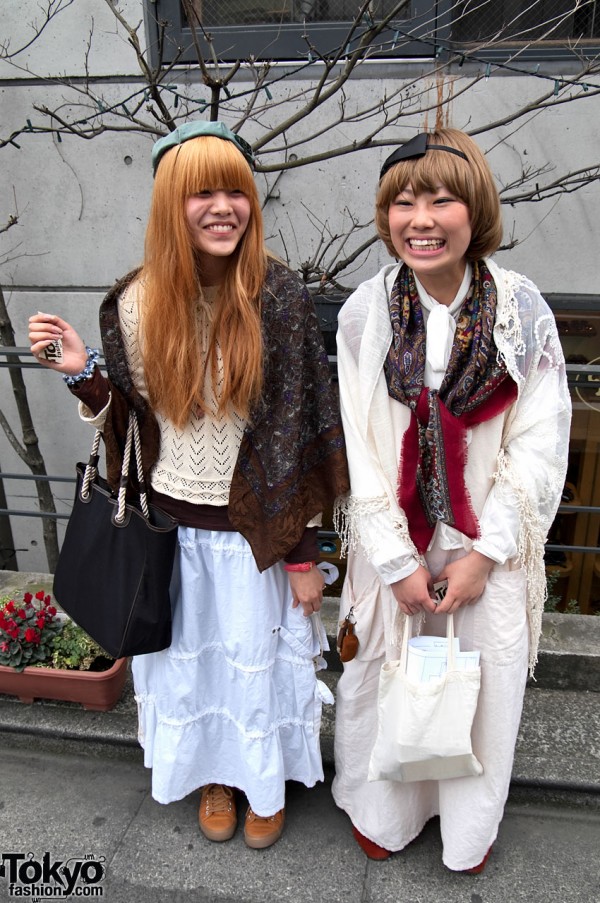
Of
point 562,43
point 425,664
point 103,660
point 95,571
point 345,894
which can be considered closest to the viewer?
point 425,664

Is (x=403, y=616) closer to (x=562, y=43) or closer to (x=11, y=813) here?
(x=11, y=813)

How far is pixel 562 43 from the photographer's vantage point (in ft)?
10.7

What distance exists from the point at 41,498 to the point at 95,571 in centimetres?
205

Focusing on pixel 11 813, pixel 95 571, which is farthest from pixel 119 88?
pixel 11 813

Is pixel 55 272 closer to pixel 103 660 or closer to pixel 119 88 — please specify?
pixel 119 88

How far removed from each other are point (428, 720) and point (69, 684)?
1.51m

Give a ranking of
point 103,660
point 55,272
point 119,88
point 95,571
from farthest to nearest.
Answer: point 55,272
point 119,88
point 103,660
point 95,571

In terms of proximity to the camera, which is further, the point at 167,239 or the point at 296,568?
the point at 296,568

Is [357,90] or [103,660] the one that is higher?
[357,90]

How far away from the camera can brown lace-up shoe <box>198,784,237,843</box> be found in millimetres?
2215

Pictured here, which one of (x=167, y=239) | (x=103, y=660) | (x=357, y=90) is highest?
(x=357, y=90)

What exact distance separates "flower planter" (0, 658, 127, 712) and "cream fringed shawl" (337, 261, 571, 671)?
138 centimetres

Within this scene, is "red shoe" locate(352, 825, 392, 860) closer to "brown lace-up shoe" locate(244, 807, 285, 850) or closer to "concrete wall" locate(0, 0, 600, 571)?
"brown lace-up shoe" locate(244, 807, 285, 850)

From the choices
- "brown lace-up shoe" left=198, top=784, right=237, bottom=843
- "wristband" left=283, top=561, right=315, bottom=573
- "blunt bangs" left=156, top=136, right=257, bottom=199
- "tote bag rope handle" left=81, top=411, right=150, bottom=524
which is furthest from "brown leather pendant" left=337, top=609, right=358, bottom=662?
"blunt bangs" left=156, top=136, right=257, bottom=199
